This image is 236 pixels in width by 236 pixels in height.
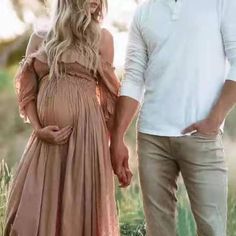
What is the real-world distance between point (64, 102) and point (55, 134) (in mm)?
124

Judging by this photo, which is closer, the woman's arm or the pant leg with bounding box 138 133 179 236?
the pant leg with bounding box 138 133 179 236

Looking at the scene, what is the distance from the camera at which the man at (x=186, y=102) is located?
8.63 feet

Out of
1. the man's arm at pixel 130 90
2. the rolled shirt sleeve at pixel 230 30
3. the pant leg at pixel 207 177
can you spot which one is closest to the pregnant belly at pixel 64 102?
the man's arm at pixel 130 90

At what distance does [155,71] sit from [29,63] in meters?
0.50

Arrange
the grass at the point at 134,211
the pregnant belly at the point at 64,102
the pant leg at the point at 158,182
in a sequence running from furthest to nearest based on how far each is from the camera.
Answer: the grass at the point at 134,211 < the pregnant belly at the point at 64,102 < the pant leg at the point at 158,182

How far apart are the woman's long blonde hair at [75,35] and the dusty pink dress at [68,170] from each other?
0.03 metres

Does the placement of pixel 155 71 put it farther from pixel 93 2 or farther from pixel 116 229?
pixel 116 229

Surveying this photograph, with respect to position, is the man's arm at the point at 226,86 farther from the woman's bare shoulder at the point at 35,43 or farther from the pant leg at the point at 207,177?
the woman's bare shoulder at the point at 35,43

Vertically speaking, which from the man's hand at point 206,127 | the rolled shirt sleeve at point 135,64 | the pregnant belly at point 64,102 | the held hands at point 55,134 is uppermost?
the rolled shirt sleeve at point 135,64

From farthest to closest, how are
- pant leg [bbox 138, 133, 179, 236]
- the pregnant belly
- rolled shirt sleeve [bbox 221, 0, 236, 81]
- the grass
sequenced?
the grass < the pregnant belly < pant leg [bbox 138, 133, 179, 236] < rolled shirt sleeve [bbox 221, 0, 236, 81]

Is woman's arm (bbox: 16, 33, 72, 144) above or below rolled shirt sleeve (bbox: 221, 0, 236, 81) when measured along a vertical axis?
below

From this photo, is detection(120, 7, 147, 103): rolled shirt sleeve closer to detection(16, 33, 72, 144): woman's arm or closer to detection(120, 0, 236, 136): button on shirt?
detection(120, 0, 236, 136): button on shirt

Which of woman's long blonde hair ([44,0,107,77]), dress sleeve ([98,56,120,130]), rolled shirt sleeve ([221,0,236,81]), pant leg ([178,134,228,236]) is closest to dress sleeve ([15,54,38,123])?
woman's long blonde hair ([44,0,107,77])

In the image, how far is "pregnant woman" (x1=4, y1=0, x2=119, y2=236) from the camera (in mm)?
2824
